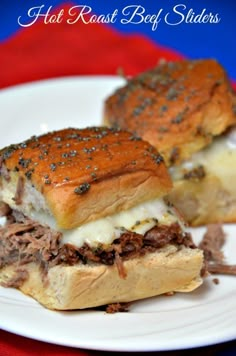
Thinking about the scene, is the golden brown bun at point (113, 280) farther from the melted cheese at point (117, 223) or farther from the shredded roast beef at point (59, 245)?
the melted cheese at point (117, 223)

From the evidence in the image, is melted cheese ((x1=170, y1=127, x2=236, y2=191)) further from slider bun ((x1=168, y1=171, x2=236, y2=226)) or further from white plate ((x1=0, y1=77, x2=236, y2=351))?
white plate ((x1=0, y1=77, x2=236, y2=351))

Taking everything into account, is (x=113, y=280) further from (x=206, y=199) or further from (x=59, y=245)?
(x=206, y=199)

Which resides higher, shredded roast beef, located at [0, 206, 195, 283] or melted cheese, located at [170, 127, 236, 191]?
melted cheese, located at [170, 127, 236, 191]

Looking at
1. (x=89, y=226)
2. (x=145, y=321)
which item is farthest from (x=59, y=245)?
(x=145, y=321)

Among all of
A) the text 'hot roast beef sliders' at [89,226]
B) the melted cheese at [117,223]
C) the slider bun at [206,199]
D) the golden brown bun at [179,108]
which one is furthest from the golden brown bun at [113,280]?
the golden brown bun at [179,108]

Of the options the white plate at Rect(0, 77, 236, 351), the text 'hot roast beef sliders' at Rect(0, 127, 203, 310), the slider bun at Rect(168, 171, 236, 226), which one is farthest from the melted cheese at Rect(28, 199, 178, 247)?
the slider bun at Rect(168, 171, 236, 226)

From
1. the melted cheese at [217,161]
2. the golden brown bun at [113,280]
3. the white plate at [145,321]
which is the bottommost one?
the white plate at [145,321]
